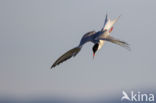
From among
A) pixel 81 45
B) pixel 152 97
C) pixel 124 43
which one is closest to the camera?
pixel 124 43

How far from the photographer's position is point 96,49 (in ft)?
17.6

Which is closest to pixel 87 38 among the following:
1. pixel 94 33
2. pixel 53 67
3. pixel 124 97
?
pixel 94 33

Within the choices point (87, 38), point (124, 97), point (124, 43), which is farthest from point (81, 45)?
point (124, 97)

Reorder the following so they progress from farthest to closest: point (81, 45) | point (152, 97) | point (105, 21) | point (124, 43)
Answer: point (152, 97) → point (105, 21) → point (81, 45) → point (124, 43)

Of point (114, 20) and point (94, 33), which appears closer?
point (94, 33)

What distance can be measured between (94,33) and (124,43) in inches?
24.6

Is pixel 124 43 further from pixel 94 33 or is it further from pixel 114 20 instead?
pixel 114 20

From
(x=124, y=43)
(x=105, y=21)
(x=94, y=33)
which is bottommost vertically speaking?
(x=124, y=43)

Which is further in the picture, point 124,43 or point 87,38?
point 87,38

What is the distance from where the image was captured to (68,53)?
209 inches

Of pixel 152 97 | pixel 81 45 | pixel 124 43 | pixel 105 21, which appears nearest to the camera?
pixel 124 43

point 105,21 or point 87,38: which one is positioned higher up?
point 105,21

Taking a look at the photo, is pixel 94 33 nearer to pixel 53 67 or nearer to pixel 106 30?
pixel 106 30

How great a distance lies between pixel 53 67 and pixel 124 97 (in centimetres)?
260
